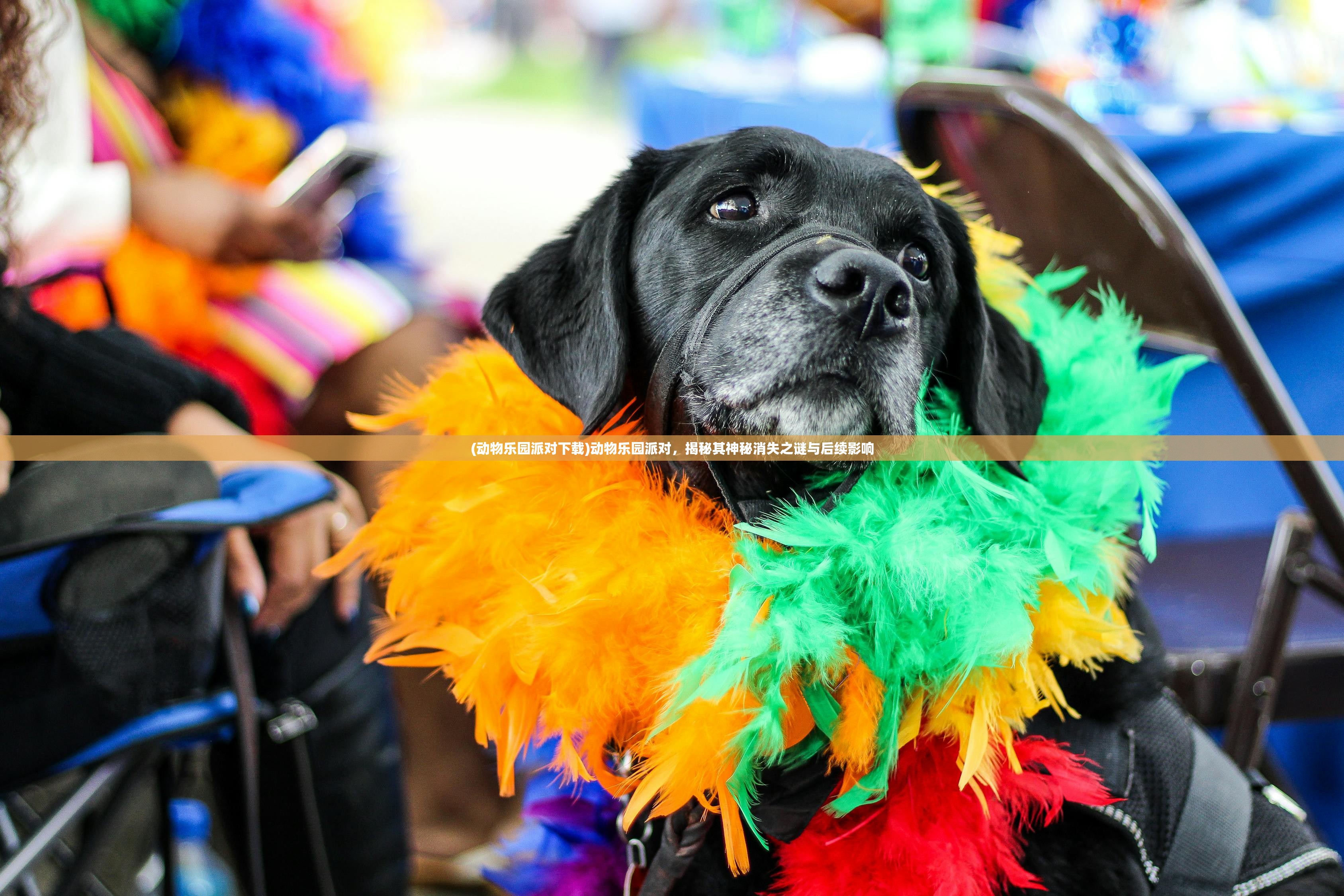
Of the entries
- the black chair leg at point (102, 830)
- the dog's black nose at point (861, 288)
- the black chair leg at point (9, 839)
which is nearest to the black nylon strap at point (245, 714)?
the black chair leg at point (102, 830)

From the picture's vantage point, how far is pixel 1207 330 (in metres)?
1.11

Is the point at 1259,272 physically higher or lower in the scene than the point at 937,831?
higher

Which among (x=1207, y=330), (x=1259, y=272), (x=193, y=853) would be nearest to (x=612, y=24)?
(x=1259, y=272)

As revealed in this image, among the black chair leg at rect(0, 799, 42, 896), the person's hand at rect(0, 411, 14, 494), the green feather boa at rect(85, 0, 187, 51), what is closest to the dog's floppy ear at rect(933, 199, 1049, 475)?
the person's hand at rect(0, 411, 14, 494)

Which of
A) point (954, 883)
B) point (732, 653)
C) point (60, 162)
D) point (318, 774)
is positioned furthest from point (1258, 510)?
point (60, 162)

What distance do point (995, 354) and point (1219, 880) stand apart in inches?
20.0

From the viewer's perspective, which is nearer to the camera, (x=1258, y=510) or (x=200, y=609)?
(x=200, y=609)

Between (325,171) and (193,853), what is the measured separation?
48.6 inches

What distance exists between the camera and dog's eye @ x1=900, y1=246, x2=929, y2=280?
2.82ft

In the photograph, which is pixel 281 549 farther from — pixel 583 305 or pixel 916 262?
pixel 916 262

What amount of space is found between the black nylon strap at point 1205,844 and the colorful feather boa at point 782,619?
5.3 inches

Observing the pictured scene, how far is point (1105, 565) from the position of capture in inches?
29.9

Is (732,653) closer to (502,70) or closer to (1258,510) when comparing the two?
(1258,510)

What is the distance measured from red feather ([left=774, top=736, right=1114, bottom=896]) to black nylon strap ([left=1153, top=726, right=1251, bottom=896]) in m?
0.12
